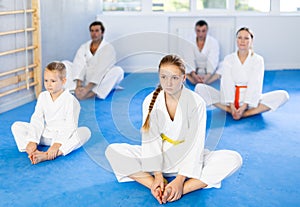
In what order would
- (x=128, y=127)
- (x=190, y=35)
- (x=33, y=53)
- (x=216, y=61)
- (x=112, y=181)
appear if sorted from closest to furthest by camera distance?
(x=112, y=181)
(x=128, y=127)
(x=33, y=53)
(x=216, y=61)
(x=190, y=35)

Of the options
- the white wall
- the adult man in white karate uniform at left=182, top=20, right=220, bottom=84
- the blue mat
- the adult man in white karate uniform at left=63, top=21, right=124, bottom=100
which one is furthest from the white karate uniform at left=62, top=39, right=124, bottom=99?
the white wall

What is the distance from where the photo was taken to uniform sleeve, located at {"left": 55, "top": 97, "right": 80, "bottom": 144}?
3.40m

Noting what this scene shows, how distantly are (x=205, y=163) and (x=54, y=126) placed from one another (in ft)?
4.07

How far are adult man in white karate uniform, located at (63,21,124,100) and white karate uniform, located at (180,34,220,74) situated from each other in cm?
113

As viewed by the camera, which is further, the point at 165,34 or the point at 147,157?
the point at 165,34

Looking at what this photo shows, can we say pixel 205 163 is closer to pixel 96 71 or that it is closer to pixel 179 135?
pixel 179 135

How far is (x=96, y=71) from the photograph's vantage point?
5.30 metres

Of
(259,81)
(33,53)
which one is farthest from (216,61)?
(33,53)

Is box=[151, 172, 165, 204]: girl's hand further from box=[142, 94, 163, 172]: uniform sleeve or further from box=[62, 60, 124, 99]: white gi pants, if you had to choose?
box=[62, 60, 124, 99]: white gi pants

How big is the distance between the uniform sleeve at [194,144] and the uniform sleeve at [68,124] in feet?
3.26

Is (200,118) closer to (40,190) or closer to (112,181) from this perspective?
(112,181)

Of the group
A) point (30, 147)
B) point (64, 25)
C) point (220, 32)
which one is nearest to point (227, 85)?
point (30, 147)

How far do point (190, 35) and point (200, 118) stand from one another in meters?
4.04

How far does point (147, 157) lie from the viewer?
110 inches
